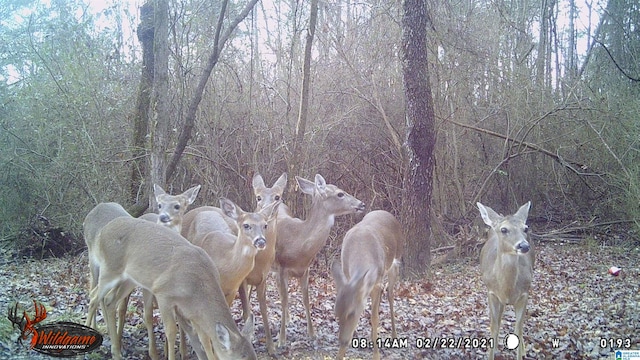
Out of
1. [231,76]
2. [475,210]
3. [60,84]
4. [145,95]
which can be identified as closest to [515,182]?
[475,210]

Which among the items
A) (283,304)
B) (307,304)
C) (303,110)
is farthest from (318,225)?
(303,110)

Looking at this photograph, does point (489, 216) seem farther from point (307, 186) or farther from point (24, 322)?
point (24, 322)

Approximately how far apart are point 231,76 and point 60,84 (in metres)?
3.21

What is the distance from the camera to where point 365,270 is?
510 centimetres

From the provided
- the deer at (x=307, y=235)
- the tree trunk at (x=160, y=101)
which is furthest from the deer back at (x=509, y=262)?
the tree trunk at (x=160, y=101)

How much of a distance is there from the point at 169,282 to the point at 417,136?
5.11m

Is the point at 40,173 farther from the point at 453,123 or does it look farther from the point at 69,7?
the point at 453,123

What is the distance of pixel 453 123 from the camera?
11.4 meters

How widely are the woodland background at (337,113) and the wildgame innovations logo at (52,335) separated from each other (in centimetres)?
258

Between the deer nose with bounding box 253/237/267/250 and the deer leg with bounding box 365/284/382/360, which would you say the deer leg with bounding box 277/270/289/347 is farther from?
the deer nose with bounding box 253/237/267/250

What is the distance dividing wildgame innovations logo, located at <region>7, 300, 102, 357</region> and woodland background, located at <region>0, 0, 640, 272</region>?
2.58 m

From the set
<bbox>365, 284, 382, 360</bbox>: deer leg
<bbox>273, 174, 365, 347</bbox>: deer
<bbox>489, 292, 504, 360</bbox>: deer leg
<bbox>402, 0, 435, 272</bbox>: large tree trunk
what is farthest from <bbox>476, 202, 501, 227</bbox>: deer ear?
<bbox>402, 0, 435, 272</bbox>: large tree trunk

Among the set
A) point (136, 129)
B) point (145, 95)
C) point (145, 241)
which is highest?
point (145, 95)

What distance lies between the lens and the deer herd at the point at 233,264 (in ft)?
14.1
